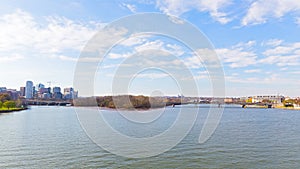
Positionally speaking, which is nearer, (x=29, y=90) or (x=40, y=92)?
(x=29, y=90)

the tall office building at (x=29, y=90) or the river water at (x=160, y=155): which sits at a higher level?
the tall office building at (x=29, y=90)

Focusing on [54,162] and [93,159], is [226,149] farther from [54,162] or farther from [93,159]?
[54,162]

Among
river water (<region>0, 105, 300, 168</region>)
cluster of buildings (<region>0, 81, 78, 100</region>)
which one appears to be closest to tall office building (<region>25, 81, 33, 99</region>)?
cluster of buildings (<region>0, 81, 78, 100</region>)

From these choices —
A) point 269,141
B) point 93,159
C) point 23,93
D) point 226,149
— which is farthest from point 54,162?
point 23,93

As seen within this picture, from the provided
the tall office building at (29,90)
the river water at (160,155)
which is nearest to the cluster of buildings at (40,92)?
the tall office building at (29,90)

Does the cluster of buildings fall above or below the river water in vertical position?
above

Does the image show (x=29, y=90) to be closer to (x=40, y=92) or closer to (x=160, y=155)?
(x=40, y=92)

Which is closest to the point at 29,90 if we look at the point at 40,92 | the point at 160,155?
the point at 40,92

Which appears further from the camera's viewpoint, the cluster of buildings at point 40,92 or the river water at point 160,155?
the cluster of buildings at point 40,92

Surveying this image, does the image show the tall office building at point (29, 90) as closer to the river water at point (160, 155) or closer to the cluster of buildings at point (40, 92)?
the cluster of buildings at point (40, 92)

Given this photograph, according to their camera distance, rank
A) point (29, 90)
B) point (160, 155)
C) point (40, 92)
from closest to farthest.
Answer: point (160, 155) < point (29, 90) < point (40, 92)

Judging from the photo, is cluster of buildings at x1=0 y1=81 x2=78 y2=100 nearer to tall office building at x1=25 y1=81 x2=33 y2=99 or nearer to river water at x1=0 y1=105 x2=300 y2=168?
tall office building at x1=25 y1=81 x2=33 y2=99

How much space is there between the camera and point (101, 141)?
50.0 ft

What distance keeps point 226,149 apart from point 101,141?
719 centimetres
